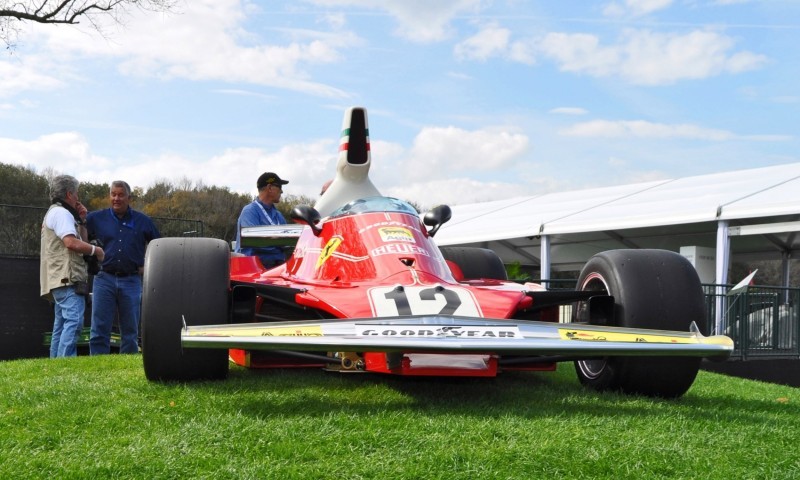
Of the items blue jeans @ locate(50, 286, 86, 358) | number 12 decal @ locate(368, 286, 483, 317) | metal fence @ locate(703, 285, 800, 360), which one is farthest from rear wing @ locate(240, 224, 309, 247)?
metal fence @ locate(703, 285, 800, 360)

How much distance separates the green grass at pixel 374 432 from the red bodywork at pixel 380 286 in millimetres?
231

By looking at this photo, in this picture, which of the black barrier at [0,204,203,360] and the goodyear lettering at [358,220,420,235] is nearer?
the goodyear lettering at [358,220,420,235]

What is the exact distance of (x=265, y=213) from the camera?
7809 mm

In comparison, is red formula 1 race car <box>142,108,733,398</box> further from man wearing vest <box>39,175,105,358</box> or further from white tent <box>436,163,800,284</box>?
white tent <box>436,163,800,284</box>

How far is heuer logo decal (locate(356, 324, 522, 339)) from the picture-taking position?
352 centimetres

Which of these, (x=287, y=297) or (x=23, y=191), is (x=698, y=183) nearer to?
(x=287, y=297)

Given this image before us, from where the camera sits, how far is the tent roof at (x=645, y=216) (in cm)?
1387

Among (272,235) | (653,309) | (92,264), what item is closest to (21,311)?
(92,264)

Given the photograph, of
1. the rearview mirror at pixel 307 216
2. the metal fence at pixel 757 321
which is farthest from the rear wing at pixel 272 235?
the metal fence at pixel 757 321

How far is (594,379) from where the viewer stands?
4.84 meters

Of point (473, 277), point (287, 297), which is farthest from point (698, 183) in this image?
point (287, 297)

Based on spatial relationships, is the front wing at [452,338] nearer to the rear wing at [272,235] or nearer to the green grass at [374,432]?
the green grass at [374,432]

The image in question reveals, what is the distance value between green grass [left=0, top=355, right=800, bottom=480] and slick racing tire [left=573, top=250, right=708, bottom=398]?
134 millimetres

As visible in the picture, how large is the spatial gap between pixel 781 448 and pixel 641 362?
1114 millimetres
